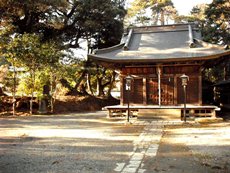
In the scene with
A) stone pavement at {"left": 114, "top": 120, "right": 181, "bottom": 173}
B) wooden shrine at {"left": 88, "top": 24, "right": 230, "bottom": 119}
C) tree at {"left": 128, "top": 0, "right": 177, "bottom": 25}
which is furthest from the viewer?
Answer: tree at {"left": 128, "top": 0, "right": 177, "bottom": 25}

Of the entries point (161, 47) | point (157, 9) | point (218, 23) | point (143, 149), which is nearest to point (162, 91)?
point (161, 47)

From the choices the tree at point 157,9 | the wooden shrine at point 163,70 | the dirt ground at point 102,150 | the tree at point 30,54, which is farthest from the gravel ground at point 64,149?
the tree at point 157,9

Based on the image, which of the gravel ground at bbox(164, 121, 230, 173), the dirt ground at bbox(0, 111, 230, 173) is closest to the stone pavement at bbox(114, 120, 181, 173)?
the dirt ground at bbox(0, 111, 230, 173)

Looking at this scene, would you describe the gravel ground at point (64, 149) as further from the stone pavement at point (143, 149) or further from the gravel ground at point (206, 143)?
the gravel ground at point (206, 143)

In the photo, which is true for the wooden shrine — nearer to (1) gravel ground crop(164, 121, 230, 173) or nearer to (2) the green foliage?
(1) gravel ground crop(164, 121, 230, 173)

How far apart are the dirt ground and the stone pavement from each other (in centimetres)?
11

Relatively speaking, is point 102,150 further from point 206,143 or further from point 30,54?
point 30,54

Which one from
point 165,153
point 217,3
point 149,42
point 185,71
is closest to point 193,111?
point 185,71

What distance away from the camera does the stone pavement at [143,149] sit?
244 inches

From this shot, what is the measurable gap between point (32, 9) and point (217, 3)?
15.3m

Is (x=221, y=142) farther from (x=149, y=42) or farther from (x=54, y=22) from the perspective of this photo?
(x=54, y=22)

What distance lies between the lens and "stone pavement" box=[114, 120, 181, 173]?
6201mm

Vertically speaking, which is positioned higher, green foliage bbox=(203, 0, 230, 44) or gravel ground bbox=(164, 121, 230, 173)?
green foliage bbox=(203, 0, 230, 44)

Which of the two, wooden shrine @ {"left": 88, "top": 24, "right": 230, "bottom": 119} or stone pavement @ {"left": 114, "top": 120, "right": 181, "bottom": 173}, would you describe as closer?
stone pavement @ {"left": 114, "top": 120, "right": 181, "bottom": 173}
